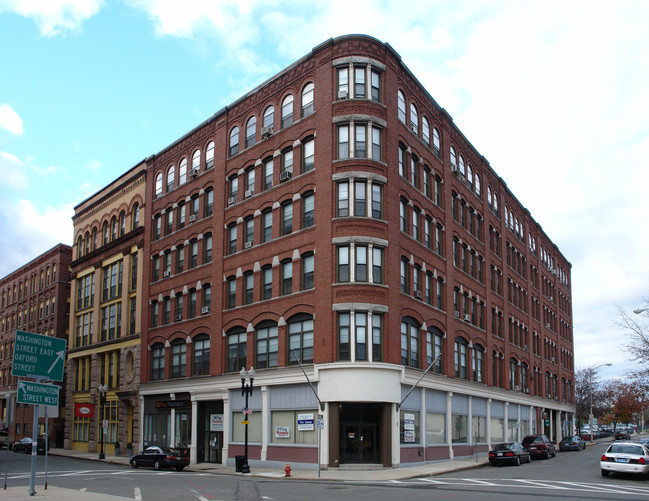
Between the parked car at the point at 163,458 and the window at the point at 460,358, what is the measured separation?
18375mm

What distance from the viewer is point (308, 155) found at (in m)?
37.7

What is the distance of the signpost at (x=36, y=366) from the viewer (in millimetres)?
19250

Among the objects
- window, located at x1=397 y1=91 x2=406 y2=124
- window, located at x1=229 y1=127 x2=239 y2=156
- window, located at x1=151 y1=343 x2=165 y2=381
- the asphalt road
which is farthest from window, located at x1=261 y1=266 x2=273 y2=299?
window, located at x1=151 y1=343 x2=165 y2=381

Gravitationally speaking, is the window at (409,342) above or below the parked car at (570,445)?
above

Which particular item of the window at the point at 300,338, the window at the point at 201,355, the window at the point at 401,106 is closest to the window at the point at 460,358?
the window at the point at 300,338

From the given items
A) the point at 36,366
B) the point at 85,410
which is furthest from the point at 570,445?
the point at 36,366

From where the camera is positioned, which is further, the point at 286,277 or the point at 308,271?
the point at 286,277

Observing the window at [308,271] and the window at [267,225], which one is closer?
the window at [308,271]

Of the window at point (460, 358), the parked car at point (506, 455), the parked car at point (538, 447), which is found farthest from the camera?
the parked car at point (538, 447)

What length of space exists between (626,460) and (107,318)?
1628 inches

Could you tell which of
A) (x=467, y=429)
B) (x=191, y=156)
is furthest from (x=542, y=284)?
(x=191, y=156)

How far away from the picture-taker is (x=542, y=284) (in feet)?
234

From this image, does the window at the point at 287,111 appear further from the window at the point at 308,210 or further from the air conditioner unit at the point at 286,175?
the window at the point at 308,210

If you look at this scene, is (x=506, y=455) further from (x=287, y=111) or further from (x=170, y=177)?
(x=170, y=177)
